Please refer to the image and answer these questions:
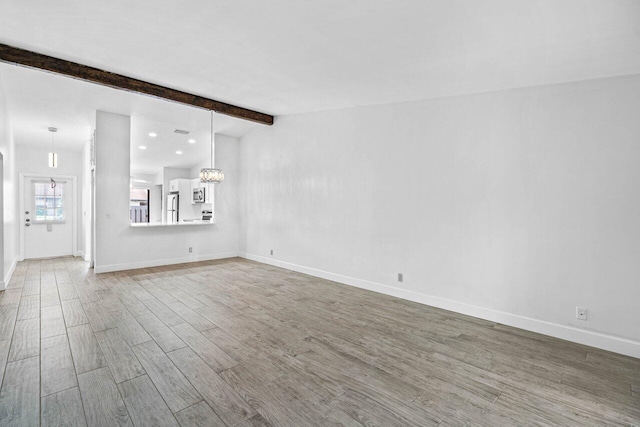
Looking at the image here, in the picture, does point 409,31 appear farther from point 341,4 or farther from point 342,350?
point 342,350

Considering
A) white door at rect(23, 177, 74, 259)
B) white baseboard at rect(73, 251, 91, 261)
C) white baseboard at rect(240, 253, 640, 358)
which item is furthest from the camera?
white door at rect(23, 177, 74, 259)

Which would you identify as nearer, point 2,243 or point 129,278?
point 2,243

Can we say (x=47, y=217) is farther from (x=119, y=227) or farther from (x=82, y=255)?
(x=119, y=227)

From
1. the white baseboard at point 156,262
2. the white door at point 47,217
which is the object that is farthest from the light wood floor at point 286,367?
the white door at point 47,217

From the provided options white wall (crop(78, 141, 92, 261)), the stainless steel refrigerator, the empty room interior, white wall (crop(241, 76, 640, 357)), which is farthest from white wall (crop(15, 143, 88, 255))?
white wall (crop(241, 76, 640, 357))

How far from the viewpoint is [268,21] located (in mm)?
2672

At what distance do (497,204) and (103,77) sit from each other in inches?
206

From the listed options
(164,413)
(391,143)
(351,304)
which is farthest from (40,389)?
(391,143)

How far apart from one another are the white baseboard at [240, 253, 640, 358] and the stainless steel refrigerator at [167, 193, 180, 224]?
7213 millimetres

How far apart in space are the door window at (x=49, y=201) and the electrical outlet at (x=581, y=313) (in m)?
10.3

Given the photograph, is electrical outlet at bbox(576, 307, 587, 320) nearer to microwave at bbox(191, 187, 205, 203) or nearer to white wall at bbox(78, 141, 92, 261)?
white wall at bbox(78, 141, 92, 261)

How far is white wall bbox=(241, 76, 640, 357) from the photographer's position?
2943 mm

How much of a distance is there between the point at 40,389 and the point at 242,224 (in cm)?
552

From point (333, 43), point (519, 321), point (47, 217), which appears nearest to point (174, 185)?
point (47, 217)
